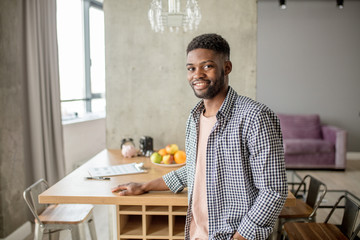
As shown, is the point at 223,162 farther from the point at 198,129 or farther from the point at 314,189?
the point at 314,189

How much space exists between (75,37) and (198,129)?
12.6ft

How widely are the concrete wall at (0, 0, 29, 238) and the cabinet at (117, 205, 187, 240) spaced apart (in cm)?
141

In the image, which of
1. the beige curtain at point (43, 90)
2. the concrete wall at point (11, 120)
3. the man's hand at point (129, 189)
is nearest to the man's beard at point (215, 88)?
the man's hand at point (129, 189)

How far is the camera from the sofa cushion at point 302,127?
564cm

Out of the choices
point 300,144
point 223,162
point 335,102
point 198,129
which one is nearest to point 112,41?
point 198,129

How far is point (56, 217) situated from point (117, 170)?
0.46 m

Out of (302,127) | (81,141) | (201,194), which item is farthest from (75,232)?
(302,127)

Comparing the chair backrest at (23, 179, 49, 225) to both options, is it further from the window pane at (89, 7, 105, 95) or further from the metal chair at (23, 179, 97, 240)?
the window pane at (89, 7, 105, 95)

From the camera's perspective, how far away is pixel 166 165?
223 centimetres

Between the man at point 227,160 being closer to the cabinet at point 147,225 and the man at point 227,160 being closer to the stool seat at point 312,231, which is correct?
the cabinet at point 147,225

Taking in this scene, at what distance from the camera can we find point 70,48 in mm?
4562

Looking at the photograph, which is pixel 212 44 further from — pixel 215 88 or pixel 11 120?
pixel 11 120

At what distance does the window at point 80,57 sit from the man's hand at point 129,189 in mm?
2909

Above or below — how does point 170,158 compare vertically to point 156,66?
below
